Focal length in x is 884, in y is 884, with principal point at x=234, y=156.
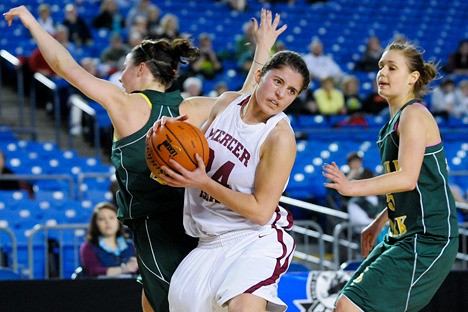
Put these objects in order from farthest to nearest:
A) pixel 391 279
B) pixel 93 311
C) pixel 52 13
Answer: pixel 52 13, pixel 93 311, pixel 391 279

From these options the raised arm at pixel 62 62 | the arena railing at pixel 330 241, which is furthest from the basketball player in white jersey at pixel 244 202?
the arena railing at pixel 330 241

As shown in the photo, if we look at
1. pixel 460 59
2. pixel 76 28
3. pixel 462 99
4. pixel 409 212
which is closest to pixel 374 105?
pixel 462 99

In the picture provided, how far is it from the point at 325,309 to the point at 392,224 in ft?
5.52

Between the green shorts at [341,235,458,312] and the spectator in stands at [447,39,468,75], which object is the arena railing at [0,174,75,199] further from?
the spectator in stands at [447,39,468,75]

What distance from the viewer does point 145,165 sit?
433cm

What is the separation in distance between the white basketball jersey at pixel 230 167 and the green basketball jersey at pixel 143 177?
0.29 metres

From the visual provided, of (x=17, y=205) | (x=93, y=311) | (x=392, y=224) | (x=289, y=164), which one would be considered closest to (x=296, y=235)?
(x=17, y=205)

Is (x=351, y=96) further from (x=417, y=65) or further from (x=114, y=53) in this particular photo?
(x=417, y=65)

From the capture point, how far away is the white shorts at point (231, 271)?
3838 mm

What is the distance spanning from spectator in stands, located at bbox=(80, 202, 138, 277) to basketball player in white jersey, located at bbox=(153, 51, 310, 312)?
252cm

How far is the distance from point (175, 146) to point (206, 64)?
371 inches

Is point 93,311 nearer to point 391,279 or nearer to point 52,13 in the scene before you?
point 391,279

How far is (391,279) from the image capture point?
13.9 feet

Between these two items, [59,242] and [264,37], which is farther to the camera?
[59,242]
